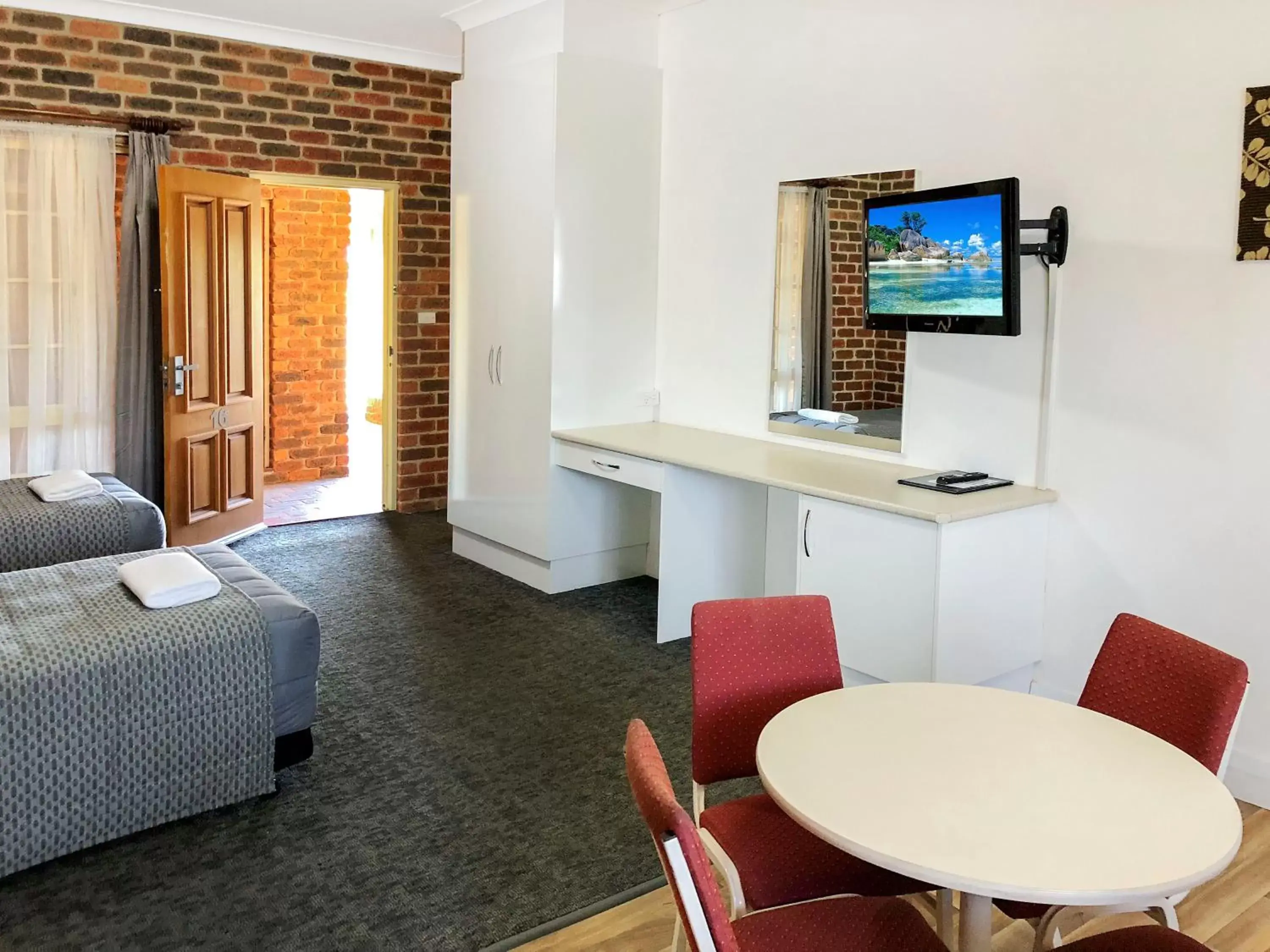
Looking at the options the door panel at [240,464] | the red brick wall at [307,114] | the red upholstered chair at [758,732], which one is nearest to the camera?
the red upholstered chair at [758,732]

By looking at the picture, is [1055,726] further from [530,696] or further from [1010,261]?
[530,696]

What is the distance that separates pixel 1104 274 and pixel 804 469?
1.21 metres

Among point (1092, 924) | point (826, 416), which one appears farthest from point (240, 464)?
point (1092, 924)

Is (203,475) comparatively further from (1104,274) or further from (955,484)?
(1104,274)

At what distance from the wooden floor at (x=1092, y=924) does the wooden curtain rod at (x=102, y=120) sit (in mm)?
4640

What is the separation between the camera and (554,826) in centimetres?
294

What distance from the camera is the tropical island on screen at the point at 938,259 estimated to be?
332cm

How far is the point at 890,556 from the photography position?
3.44 meters

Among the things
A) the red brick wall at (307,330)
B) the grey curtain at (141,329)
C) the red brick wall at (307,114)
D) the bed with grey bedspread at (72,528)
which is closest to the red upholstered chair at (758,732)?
the bed with grey bedspread at (72,528)

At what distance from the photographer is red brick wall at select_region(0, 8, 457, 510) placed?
17.1ft

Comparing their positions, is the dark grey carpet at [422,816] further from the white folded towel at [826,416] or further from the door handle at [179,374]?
the door handle at [179,374]

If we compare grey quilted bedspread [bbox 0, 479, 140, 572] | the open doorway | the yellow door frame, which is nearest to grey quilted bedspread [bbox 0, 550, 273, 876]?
grey quilted bedspread [bbox 0, 479, 140, 572]

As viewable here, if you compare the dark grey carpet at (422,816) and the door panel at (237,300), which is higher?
the door panel at (237,300)

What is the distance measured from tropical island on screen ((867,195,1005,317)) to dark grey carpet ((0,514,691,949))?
1.61 metres
